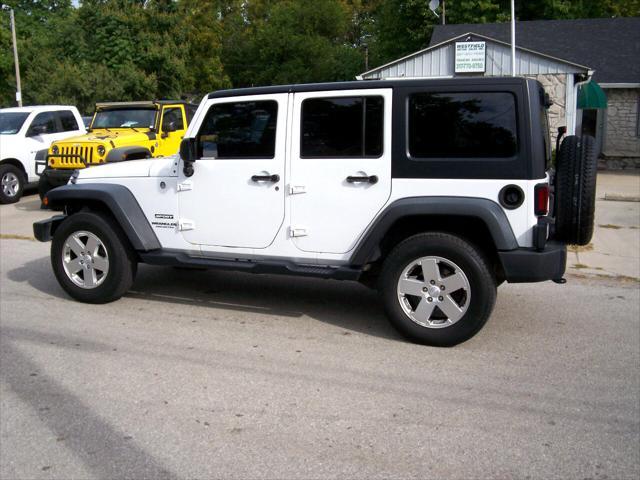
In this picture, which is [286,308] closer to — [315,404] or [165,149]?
[315,404]

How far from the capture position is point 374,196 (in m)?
5.52

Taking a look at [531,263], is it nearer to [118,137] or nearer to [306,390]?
[306,390]

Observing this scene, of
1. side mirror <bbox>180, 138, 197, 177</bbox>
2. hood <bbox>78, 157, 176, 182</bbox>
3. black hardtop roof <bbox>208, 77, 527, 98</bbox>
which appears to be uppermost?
black hardtop roof <bbox>208, 77, 527, 98</bbox>

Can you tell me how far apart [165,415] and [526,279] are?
9.00 feet

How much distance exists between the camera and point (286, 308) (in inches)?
260

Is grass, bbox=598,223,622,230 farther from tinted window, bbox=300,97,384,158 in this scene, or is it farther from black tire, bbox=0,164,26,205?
black tire, bbox=0,164,26,205

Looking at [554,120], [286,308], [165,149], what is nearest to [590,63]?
[554,120]

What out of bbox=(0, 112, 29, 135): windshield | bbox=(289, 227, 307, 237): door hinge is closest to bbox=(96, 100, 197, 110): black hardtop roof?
bbox=(0, 112, 29, 135): windshield

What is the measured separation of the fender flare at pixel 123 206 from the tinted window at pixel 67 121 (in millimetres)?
9499

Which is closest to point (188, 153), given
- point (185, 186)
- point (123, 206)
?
point (185, 186)

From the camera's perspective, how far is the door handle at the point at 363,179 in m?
5.50

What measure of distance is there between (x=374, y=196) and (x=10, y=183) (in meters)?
11.3

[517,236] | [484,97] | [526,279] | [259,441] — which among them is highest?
[484,97]

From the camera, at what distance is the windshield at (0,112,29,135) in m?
14.8
